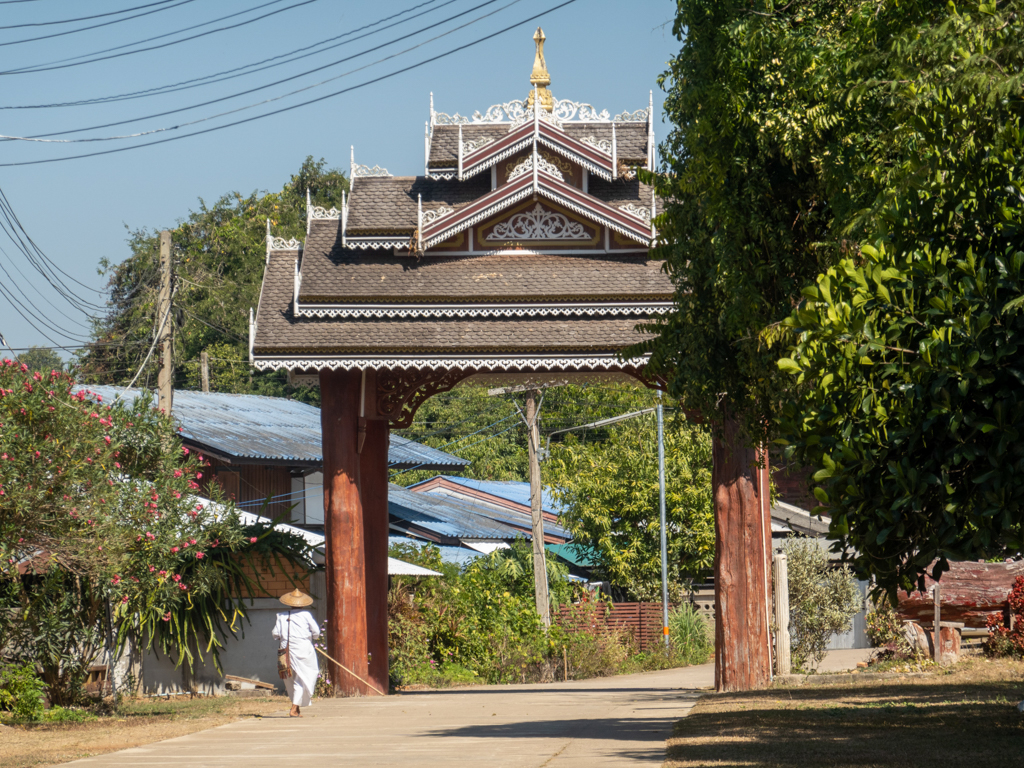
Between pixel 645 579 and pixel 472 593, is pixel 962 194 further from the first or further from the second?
pixel 645 579

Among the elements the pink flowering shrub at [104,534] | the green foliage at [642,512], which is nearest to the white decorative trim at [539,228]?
the pink flowering shrub at [104,534]

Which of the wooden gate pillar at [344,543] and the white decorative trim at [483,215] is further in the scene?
the white decorative trim at [483,215]

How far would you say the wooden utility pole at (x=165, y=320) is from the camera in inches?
867

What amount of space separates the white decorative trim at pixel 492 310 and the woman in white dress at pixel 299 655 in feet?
14.5

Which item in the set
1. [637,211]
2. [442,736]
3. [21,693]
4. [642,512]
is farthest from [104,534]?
[642,512]

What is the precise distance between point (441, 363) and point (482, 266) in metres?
1.78

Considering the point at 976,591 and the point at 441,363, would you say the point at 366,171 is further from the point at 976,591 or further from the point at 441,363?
the point at 976,591

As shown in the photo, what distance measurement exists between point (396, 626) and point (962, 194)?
58.9ft

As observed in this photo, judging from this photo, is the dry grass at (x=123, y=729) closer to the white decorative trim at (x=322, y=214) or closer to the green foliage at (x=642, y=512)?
the white decorative trim at (x=322, y=214)

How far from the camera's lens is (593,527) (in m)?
34.9

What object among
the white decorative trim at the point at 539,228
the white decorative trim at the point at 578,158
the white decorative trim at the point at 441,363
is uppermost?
the white decorative trim at the point at 578,158

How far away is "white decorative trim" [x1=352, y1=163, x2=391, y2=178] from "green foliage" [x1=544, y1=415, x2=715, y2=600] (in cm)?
1778

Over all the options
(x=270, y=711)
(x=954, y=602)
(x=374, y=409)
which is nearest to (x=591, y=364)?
(x=374, y=409)

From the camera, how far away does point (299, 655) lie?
14219mm
